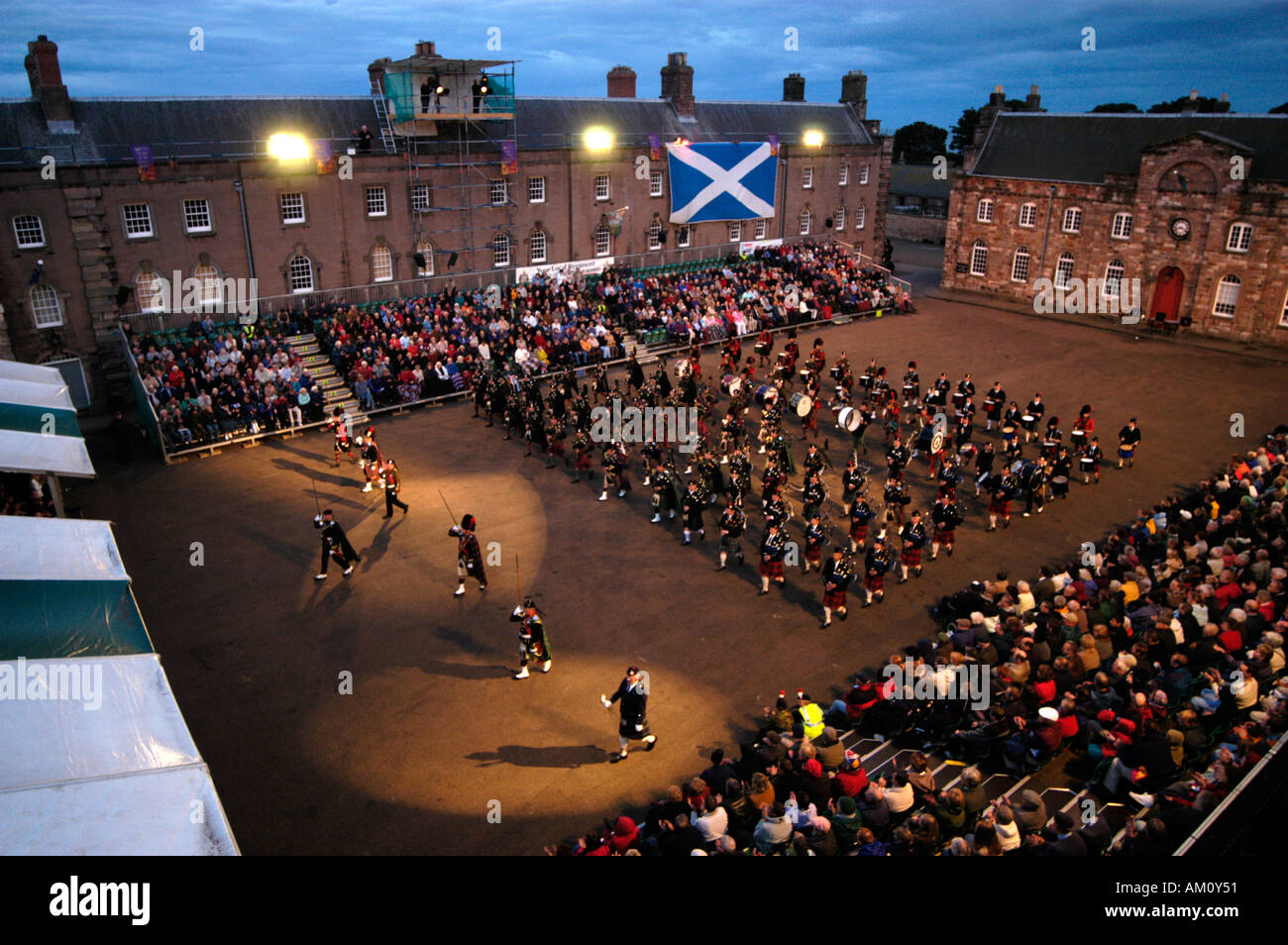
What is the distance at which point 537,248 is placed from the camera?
38812 mm

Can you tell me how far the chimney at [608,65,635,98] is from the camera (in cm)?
4466

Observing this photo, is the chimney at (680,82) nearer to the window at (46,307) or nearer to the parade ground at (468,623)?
the parade ground at (468,623)

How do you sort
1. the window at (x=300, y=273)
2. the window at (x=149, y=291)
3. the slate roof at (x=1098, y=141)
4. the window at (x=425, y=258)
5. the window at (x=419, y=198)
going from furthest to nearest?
the slate roof at (x=1098, y=141)
the window at (x=425, y=258)
the window at (x=419, y=198)
the window at (x=300, y=273)
the window at (x=149, y=291)

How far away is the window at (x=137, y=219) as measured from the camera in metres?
28.2

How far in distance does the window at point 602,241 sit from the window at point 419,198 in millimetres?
8869

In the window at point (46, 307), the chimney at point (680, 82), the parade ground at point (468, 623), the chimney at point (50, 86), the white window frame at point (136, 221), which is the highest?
the chimney at point (680, 82)

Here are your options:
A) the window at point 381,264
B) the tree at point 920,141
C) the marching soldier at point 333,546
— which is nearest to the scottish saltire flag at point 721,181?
the window at point 381,264

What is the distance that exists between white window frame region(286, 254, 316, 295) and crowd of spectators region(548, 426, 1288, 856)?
26.9 meters

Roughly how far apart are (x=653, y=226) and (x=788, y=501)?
82.6 feet

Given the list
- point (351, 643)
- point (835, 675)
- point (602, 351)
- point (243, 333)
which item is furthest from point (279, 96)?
point (835, 675)

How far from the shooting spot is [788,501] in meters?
21.9

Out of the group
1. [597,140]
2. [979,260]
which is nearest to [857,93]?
[979,260]

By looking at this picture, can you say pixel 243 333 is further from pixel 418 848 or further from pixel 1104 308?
pixel 1104 308

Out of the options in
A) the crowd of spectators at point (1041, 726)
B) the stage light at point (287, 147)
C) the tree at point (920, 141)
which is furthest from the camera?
the tree at point (920, 141)
